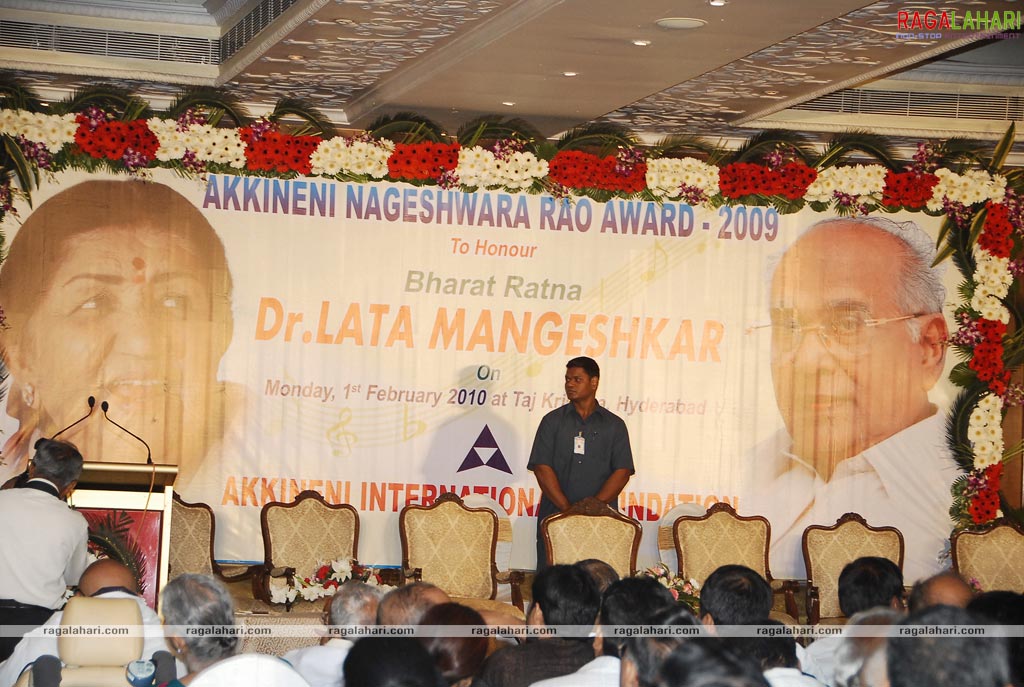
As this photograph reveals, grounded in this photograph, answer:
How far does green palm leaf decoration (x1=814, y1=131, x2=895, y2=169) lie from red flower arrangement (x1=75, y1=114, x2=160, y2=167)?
473 centimetres

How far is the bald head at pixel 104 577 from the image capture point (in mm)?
4098

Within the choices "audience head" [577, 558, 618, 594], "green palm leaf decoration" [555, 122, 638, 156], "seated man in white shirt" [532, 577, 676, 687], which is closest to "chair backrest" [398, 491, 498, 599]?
"green palm leaf decoration" [555, 122, 638, 156]

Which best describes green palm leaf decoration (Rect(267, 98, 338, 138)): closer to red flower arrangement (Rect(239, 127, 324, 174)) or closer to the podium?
red flower arrangement (Rect(239, 127, 324, 174))

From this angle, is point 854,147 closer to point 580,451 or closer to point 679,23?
point 580,451

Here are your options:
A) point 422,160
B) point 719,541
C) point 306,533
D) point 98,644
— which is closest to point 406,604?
point 98,644

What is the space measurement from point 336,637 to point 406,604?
0.33 meters

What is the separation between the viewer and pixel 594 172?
8.26 meters

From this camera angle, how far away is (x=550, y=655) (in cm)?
384

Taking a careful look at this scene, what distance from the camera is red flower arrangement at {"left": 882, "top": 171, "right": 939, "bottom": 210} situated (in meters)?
8.45

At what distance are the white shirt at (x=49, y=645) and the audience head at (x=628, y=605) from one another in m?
1.46

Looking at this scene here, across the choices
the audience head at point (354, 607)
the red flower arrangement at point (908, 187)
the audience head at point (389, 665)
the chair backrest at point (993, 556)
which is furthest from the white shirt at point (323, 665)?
the red flower arrangement at point (908, 187)

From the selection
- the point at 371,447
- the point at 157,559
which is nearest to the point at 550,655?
the point at 157,559

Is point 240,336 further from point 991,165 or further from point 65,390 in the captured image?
point 991,165

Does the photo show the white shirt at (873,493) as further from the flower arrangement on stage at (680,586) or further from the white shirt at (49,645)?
the white shirt at (49,645)
